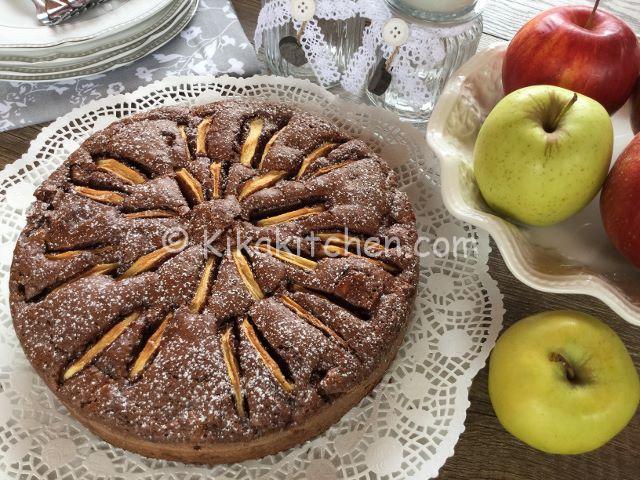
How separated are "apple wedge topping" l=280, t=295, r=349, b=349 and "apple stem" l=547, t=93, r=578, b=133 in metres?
0.55

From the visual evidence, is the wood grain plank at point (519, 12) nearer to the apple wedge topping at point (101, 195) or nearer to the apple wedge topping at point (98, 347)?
the apple wedge topping at point (101, 195)

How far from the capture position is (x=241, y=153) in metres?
1.47

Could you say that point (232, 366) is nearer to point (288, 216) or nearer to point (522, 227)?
point (288, 216)

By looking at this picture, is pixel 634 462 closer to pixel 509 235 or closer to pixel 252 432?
pixel 509 235

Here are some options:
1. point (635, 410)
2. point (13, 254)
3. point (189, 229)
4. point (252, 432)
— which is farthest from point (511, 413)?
point (13, 254)

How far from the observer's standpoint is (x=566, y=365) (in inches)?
46.8

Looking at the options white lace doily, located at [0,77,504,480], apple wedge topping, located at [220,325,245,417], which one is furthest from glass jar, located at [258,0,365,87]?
apple wedge topping, located at [220,325,245,417]

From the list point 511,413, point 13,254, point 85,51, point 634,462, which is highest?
point 85,51

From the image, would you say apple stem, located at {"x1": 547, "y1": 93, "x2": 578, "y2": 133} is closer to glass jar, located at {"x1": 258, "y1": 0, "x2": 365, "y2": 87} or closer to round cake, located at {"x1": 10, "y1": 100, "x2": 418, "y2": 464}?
round cake, located at {"x1": 10, "y1": 100, "x2": 418, "y2": 464}

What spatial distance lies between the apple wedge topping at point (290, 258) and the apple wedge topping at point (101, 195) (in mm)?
333

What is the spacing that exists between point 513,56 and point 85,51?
3.58 ft

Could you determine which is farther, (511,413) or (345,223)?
(345,223)

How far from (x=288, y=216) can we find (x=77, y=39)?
0.77 meters

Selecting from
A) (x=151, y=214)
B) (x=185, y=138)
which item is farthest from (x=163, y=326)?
(x=185, y=138)
